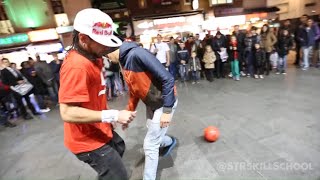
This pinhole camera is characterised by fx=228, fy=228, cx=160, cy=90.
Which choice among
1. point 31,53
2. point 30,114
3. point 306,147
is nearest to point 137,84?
point 306,147

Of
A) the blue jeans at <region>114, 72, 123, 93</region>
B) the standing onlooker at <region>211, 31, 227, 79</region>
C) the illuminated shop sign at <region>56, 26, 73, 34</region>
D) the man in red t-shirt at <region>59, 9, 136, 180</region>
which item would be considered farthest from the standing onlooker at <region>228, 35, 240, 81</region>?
the illuminated shop sign at <region>56, 26, 73, 34</region>

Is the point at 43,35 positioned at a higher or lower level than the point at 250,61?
higher

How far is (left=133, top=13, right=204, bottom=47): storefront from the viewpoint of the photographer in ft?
56.4

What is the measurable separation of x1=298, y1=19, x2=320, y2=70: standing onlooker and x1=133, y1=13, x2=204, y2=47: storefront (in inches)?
386

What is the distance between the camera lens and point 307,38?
7.96 meters

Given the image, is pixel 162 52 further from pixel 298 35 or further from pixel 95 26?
pixel 95 26

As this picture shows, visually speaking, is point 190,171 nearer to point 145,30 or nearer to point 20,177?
point 20,177

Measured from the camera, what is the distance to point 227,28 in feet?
61.3

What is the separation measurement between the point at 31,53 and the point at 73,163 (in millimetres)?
12800

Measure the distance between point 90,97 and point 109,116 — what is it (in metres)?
0.23

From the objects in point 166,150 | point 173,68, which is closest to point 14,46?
point 173,68

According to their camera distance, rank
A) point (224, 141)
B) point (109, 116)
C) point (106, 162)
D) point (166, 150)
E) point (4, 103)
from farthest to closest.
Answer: point (4, 103), point (224, 141), point (166, 150), point (106, 162), point (109, 116)

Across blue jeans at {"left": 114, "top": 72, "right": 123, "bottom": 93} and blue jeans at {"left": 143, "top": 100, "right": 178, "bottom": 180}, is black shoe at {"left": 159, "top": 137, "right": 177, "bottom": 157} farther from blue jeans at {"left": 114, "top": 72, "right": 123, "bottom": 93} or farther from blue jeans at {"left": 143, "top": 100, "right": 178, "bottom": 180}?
blue jeans at {"left": 114, "top": 72, "right": 123, "bottom": 93}

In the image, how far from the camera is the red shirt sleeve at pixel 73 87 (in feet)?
5.05
